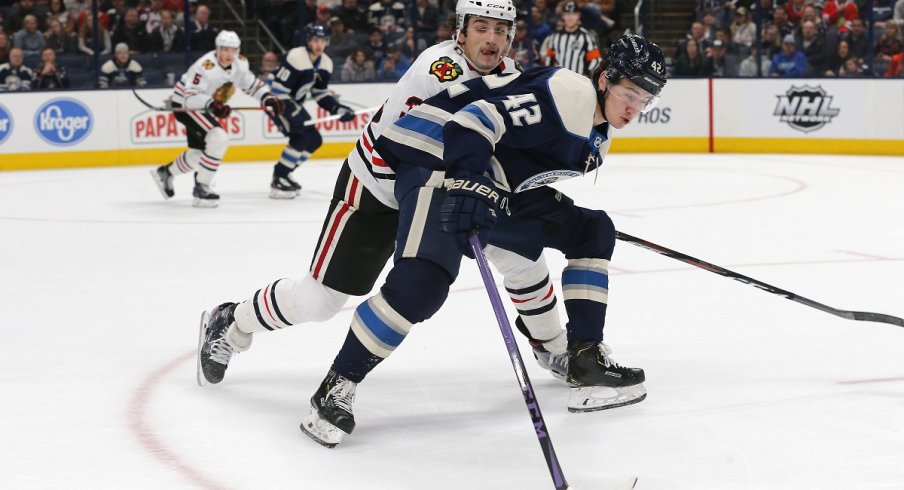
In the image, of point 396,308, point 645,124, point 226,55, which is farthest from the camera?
point 645,124

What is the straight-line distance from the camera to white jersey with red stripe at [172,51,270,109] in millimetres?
8047

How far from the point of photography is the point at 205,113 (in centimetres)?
805

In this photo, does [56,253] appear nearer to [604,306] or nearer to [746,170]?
[604,306]

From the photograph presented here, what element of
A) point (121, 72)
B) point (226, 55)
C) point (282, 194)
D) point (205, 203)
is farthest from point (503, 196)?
point (121, 72)

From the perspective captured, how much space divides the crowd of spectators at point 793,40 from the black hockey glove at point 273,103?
477 centimetres

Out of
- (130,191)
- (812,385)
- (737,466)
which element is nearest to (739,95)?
(130,191)

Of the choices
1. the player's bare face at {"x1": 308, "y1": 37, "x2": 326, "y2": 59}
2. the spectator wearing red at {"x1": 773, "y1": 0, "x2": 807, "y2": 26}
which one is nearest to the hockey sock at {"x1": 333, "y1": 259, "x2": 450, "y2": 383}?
the player's bare face at {"x1": 308, "y1": 37, "x2": 326, "y2": 59}

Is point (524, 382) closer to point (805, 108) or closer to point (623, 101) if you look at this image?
point (623, 101)

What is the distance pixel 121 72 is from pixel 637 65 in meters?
8.68

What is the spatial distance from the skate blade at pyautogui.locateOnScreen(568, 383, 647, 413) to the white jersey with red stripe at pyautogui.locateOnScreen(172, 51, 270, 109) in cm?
556

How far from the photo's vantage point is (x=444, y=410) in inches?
120

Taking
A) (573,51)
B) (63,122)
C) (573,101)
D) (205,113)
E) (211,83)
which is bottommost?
(63,122)

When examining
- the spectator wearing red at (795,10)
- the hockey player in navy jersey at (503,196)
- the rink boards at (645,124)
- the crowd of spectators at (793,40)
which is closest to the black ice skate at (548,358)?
the hockey player in navy jersey at (503,196)

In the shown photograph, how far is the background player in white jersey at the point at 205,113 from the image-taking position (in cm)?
784
